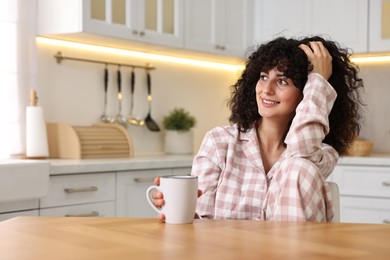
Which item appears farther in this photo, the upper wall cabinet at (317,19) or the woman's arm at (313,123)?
the upper wall cabinet at (317,19)

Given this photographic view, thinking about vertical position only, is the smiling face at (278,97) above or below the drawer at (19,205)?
above

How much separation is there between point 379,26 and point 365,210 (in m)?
1.17

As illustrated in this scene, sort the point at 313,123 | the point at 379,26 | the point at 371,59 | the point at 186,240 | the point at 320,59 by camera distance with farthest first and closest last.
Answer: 1. the point at 371,59
2. the point at 379,26
3. the point at 320,59
4. the point at 313,123
5. the point at 186,240

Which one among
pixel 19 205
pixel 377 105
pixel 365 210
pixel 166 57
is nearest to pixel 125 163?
pixel 19 205

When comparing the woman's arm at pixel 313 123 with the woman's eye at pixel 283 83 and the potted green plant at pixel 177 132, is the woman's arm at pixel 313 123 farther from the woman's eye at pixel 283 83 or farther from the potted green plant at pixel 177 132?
the potted green plant at pixel 177 132

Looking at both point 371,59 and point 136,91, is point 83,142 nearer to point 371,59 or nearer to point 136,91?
point 136,91

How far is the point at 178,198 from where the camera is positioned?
4.61ft

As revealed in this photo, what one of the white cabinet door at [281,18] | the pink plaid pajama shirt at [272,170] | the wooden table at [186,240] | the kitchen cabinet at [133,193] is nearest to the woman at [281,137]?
the pink plaid pajama shirt at [272,170]

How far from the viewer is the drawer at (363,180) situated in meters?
3.71

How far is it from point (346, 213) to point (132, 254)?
296 centimetres

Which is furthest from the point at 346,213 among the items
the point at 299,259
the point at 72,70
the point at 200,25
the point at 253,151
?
the point at 299,259

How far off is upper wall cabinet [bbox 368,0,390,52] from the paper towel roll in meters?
2.11

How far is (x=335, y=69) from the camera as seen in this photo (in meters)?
2.07

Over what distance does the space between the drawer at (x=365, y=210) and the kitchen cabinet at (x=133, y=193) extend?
1.13m
